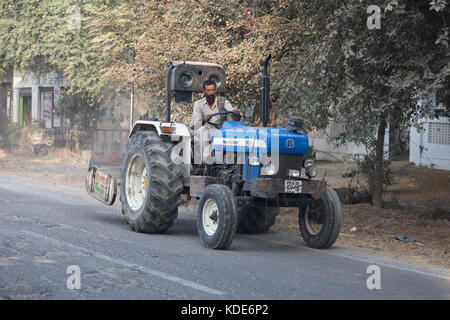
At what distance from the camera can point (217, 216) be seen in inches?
354

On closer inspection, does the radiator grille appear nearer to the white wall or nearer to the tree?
the tree

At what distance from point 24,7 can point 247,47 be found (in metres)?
17.2

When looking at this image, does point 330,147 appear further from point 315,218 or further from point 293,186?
point 293,186

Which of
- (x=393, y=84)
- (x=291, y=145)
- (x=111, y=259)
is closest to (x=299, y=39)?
(x=393, y=84)

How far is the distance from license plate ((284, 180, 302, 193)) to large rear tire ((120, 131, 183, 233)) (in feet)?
5.97

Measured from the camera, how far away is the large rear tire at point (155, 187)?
989 cm

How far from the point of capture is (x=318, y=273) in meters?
7.70

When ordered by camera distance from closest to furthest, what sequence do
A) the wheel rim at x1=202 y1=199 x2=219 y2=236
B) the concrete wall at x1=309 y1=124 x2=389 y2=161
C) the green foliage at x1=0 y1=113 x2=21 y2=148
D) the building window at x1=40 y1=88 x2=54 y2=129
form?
the wheel rim at x1=202 y1=199 x2=219 y2=236 < the concrete wall at x1=309 y1=124 x2=389 y2=161 < the green foliage at x1=0 y1=113 x2=21 y2=148 < the building window at x1=40 y1=88 x2=54 y2=129

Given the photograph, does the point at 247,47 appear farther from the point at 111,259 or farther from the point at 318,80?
the point at 111,259

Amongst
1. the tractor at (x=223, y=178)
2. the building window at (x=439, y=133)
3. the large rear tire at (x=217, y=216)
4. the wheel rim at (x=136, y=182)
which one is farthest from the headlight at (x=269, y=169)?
the building window at (x=439, y=133)

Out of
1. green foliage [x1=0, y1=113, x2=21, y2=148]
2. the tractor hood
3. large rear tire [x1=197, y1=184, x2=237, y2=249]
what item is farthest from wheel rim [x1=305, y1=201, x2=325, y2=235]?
green foliage [x1=0, y1=113, x2=21, y2=148]

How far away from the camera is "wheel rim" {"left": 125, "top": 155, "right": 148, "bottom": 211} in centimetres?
1090

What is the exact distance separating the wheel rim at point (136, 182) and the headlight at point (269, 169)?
97.2 inches

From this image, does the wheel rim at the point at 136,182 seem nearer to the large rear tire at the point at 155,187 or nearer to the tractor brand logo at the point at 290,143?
the large rear tire at the point at 155,187
